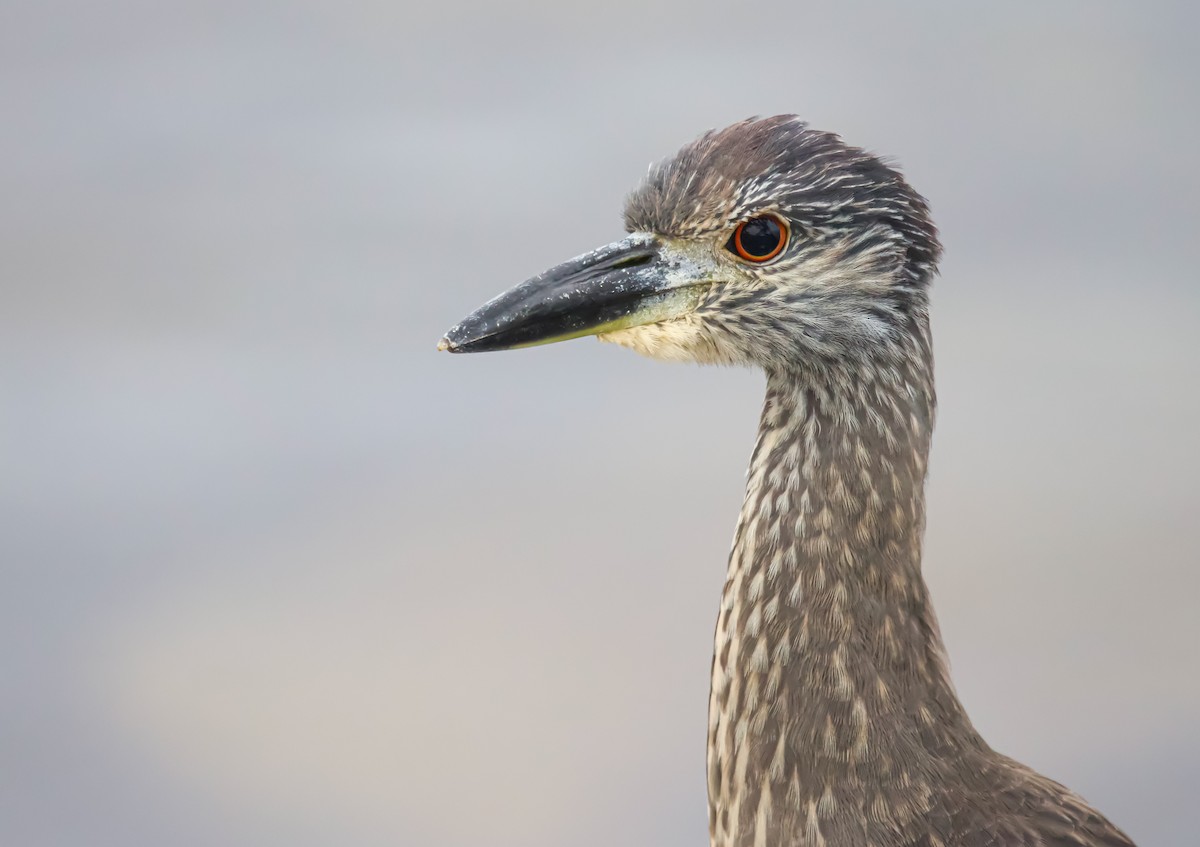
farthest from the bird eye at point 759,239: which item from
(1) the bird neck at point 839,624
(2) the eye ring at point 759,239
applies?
(1) the bird neck at point 839,624

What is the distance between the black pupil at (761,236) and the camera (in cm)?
152

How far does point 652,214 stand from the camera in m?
1.59

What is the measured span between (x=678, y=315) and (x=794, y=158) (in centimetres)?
22

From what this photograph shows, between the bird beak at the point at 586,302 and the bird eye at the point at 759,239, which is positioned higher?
the bird eye at the point at 759,239

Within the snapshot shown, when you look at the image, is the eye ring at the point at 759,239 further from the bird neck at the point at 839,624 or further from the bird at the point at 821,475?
the bird neck at the point at 839,624

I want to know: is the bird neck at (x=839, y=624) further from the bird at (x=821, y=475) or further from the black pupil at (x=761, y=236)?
the black pupil at (x=761, y=236)

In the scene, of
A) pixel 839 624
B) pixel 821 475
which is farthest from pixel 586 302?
pixel 839 624

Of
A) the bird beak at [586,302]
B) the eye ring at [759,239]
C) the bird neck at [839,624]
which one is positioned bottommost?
the bird neck at [839,624]

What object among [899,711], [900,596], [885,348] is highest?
[885,348]

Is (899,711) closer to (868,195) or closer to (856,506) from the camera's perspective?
(856,506)

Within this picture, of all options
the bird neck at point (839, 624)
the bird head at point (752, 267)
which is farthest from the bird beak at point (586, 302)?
the bird neck at point (839, 624)

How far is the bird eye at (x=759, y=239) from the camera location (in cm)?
152

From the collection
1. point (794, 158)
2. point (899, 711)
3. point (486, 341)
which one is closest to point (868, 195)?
point (794, 158)

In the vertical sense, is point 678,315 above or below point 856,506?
above
